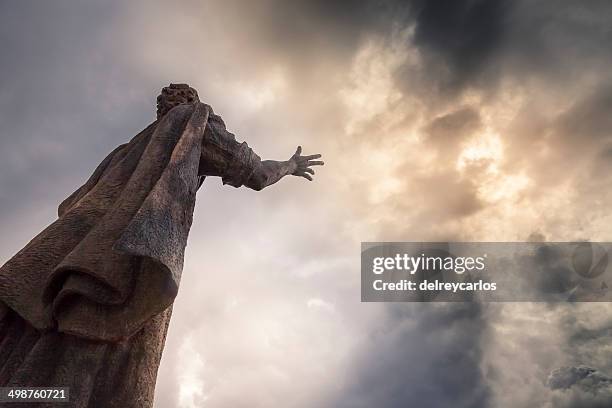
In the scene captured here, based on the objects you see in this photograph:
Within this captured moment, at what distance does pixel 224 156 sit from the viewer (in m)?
5.29

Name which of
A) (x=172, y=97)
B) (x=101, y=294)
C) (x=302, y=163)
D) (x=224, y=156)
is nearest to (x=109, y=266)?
(x=101, y=294)

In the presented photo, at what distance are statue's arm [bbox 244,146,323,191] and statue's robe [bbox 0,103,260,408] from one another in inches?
63.7

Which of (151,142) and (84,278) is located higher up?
(151,142)

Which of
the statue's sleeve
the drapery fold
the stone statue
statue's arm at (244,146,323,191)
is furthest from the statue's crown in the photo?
the drapery fold

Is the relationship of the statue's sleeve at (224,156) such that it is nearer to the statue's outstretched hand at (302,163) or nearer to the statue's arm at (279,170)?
the statue's arm at (279,170)

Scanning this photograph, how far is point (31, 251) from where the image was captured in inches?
152

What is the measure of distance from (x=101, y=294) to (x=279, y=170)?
3.36 m

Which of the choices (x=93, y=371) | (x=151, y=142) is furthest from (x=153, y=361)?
(x=151, y=142)

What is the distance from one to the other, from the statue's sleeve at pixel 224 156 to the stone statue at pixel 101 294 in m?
0.97

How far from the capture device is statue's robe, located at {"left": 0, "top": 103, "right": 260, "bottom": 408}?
3334 mm

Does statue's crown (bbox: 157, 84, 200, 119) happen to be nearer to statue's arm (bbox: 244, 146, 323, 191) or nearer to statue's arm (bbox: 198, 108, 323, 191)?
statue's arm (bbox: 198, 108, 323, 191)

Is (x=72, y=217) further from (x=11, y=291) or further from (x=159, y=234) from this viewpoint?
(x=159, y=234)

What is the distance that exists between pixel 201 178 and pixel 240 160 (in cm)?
71

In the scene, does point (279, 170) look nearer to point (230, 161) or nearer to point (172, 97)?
point (230, 161)
